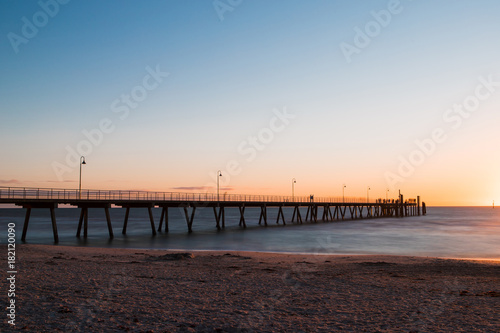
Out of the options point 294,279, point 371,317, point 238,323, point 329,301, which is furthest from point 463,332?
point 294,279

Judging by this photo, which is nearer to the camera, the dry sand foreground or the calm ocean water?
the dry sand foreground

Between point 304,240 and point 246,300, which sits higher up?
point 246,300

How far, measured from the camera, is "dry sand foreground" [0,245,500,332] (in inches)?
261

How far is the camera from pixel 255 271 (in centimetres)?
1284

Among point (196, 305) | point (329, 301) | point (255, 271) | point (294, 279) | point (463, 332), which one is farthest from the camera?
point (255, 271)

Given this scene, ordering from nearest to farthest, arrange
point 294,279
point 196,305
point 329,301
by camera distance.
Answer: point 196,305
point 329,301
point 294,279

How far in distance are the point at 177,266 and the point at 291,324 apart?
7630mm

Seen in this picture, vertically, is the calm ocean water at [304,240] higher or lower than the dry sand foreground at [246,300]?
lower

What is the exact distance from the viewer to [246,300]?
8.44 meters

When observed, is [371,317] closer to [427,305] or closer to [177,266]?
[427,305]

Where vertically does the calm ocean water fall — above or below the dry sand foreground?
below

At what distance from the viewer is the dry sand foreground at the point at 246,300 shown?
6.62 metres

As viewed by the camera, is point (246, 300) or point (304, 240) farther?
point (304, 240)

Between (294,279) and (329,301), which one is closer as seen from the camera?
(329,301)
